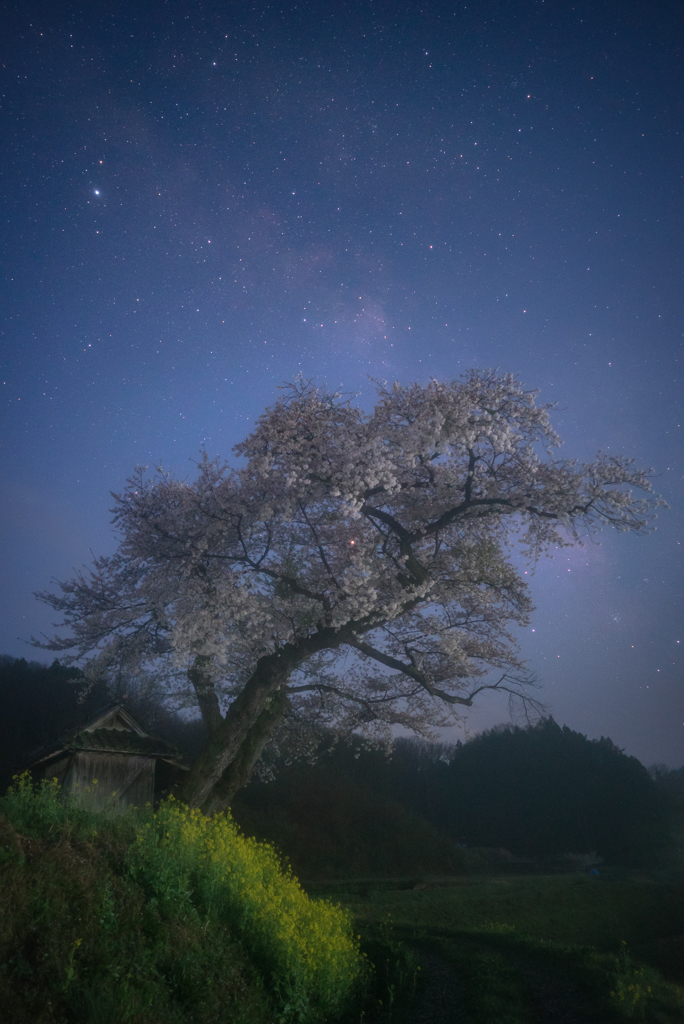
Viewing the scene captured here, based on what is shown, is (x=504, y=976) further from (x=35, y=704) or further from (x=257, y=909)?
(x=35, y=704)

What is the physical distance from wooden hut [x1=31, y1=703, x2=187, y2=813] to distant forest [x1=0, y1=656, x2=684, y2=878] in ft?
47.3

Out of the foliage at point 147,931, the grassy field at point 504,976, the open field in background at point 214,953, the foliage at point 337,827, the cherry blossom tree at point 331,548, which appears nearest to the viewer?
the foliage at point 147,931

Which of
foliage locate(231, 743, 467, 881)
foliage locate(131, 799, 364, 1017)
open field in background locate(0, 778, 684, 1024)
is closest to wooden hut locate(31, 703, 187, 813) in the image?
open field in background locate(0, 778, 684, 1024)

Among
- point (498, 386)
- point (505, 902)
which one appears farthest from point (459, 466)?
point (505, 902)

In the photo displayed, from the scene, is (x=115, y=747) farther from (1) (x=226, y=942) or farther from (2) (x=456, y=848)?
(2) (x=456, y=848)

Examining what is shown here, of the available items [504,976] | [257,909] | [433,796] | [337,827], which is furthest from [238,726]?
[433,796]

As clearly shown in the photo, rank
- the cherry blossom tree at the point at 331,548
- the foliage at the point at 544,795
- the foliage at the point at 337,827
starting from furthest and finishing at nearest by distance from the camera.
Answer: the foliage at the point at 544,795 < the foliage at the point at 337,827 < the cherry blossom tree at the point at 331,548

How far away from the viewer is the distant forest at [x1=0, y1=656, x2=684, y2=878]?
35.7 meters

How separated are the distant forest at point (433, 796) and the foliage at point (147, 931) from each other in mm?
23935

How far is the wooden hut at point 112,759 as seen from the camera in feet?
49.5

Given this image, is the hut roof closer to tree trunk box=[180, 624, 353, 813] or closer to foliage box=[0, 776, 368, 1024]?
tree trunk box=[180, 624, 353, 813]

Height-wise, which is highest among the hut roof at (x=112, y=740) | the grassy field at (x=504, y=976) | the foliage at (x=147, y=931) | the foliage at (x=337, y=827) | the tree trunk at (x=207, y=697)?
the tree trunk at (x=207, y=697)

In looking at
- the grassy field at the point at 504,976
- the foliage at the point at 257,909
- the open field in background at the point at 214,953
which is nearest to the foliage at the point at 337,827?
the grassy field at the point at 504,976

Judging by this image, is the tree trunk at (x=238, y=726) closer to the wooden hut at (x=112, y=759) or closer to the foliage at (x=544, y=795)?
the wooden hut at (x=112, y=759)
